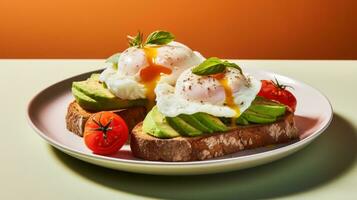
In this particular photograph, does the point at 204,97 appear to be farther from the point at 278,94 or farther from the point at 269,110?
the point at 278,94

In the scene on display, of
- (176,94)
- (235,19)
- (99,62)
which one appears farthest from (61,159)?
(235,19)

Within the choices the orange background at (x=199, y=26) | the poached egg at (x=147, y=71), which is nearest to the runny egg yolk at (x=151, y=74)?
the poached egg at (x=147, y=71)

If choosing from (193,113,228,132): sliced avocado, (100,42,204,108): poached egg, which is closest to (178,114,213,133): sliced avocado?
(193,113,228,132): sliced avocado

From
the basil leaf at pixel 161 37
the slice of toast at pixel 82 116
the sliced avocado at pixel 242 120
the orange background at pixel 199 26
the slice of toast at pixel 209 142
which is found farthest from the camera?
the orange background at pixel 199 26

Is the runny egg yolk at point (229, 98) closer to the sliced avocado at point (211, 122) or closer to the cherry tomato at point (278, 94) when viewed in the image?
the sliced avocado at point (211, 122)

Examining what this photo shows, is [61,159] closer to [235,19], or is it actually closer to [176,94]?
[176,94]

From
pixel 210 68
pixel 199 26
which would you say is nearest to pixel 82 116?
pixel 210 68
